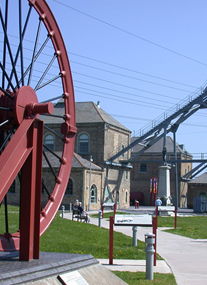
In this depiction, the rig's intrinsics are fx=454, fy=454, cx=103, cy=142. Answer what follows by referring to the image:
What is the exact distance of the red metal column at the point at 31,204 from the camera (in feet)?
24.0

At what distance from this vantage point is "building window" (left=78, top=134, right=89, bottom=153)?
1855 inches

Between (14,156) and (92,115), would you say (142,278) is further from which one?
(92,115)

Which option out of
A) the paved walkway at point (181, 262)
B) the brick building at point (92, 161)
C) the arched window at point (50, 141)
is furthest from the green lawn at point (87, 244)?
the arched window at point (50, 141)

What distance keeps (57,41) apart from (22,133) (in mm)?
3480

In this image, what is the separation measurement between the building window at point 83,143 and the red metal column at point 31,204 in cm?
3933

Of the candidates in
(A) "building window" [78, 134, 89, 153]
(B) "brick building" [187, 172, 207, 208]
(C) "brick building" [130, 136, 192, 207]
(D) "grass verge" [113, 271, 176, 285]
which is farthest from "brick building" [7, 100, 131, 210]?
(D) "grass verge" [113, 271, 176, 285]

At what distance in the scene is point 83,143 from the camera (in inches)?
1863

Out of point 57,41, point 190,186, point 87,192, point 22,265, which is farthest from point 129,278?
point 190,186

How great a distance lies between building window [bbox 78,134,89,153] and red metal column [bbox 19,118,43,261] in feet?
129

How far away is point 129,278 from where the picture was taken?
9.22m

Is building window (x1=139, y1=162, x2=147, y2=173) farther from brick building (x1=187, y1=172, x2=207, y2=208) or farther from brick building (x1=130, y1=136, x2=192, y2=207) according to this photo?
brick building (x1=187, y1=172, x2=207, y2=208)

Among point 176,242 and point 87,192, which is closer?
point 176,242

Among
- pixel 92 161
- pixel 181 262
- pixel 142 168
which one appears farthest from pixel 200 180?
pixel 181 262

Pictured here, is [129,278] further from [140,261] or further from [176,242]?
[176,242]
